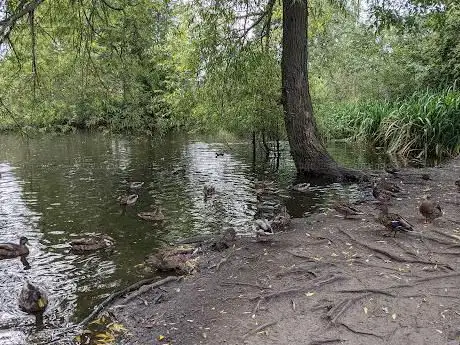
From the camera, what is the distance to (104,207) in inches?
451

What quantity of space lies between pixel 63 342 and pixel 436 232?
559 cm

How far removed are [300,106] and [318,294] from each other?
8.37 meters

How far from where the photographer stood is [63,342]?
5.21 m

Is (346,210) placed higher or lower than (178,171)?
higher

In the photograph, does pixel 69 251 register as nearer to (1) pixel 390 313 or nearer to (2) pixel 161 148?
(1) pixel 390 313

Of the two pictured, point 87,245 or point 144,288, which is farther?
point 87,245

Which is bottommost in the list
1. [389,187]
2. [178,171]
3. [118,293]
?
[118,293]

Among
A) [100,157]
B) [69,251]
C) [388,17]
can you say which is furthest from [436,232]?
[100,157]

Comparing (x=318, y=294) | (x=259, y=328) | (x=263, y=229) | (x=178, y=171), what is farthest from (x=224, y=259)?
(x=178, y=171)

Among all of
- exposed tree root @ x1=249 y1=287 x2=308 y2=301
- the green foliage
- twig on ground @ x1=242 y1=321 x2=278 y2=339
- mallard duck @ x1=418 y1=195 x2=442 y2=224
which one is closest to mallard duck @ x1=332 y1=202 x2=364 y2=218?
mallard duck @ x1=418 y1=195 x2=442 y2=224

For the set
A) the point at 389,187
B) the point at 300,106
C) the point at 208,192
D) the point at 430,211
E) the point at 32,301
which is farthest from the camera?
the point at 300,106

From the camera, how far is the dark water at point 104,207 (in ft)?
21.6

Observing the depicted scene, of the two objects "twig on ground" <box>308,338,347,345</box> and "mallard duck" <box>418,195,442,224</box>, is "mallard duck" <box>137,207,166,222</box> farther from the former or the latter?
"twig on ground" <box>308,338,347,345</box>

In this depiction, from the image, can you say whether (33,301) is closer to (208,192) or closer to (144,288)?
(144,288)
